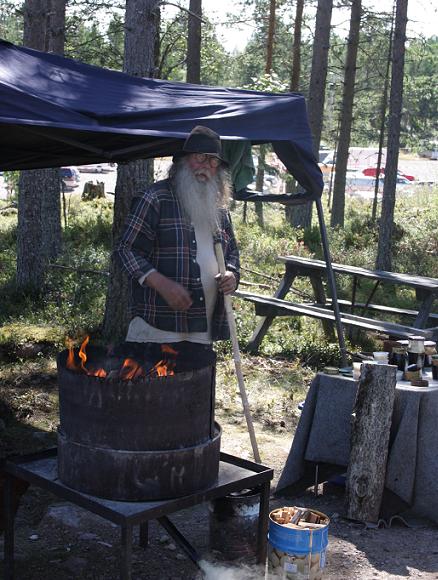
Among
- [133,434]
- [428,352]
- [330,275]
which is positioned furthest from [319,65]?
[133,434]

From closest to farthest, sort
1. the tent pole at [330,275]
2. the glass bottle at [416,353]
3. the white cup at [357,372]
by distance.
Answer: the white cup at [357,372], the glass bottle at [416,353], the tent pole at [330,275]

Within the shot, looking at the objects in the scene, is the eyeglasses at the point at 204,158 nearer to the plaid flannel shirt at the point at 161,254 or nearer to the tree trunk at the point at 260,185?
the plaid flannel shirt at the point at 161,254

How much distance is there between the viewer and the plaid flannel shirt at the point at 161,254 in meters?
4.34

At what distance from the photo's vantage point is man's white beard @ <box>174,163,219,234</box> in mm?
4352

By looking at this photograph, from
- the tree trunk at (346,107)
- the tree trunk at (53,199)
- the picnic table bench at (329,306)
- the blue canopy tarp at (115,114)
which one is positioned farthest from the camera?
the tree trunk at (346,107)

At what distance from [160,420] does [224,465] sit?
2.22ft

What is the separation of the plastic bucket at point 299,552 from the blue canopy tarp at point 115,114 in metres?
2.05

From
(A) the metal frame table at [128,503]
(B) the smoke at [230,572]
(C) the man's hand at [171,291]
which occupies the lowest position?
(B) the smoke at [230,572]

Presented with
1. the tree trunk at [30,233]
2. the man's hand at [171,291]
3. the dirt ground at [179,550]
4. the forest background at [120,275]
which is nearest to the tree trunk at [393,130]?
the forest background at [120,275]

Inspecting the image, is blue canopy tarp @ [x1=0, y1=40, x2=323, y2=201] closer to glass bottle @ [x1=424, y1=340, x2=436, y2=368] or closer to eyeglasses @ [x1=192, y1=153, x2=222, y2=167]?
eyeglasses @ [x1=192, y1=153, x2=222, y2=167]

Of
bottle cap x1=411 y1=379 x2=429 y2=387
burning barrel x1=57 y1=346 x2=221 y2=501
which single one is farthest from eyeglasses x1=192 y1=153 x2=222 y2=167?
bottle cap x1=411 y1=379 x2=429 y2=387

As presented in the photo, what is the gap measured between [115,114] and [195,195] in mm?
588

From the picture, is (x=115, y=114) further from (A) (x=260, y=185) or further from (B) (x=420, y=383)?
(A) (x=260, y=185)

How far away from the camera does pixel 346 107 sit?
19.9 meters
